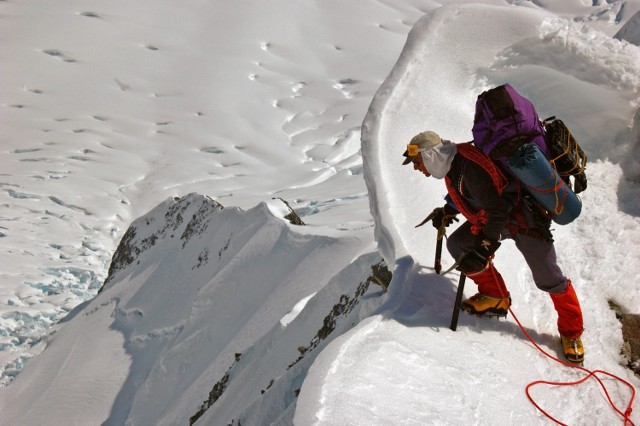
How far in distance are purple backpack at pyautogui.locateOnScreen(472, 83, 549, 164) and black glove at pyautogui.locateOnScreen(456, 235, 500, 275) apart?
0.41 metres

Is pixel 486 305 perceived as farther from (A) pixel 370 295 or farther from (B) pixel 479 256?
(A) pixel 370 295

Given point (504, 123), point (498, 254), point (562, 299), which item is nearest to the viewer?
point (504, 123)

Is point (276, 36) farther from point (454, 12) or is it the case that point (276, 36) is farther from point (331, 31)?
point (454, 12)

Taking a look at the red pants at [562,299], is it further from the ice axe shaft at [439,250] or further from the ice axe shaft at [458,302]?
the ice axe shaft at [439,250]

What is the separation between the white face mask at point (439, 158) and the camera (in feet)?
9.37

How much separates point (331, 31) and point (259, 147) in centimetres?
2506

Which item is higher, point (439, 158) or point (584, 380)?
point (439, 158)

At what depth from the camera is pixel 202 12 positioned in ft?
177

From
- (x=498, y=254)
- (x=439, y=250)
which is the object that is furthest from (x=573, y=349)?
(x=498, y=254)

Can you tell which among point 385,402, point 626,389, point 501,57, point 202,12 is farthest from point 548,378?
point 202,12

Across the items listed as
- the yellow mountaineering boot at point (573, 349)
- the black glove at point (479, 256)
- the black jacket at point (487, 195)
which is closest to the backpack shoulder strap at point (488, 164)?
the black jacket at point (487, 195)

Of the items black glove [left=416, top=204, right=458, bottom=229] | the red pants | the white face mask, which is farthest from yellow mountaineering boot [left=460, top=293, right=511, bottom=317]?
the white face mask

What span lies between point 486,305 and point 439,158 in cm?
85

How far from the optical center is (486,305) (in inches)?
121
